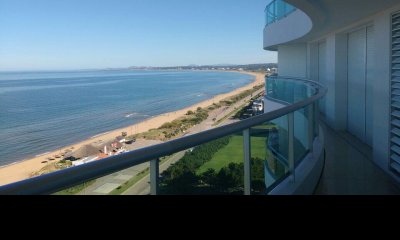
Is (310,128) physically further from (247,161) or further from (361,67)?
(361,67)

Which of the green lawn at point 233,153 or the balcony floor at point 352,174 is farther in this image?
the balcony floor at point 352,174

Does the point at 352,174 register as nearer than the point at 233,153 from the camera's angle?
No

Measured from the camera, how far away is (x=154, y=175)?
1.93 m

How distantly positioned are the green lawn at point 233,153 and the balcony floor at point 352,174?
197 cm

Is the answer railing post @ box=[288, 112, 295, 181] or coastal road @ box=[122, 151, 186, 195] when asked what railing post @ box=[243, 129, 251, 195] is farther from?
railing post @ box=[288, 112, 295, 181]

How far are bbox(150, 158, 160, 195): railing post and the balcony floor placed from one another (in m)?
3.38

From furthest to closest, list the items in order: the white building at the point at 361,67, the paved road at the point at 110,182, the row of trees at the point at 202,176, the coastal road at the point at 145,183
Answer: the white building at the point at 361,67
the row of trees at the point at 202,176
the coastal road at the point at 145,183
the paved road at the point at 110,182

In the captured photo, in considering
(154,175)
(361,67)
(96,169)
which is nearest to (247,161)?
(154,175)

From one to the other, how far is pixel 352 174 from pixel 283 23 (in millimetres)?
10790

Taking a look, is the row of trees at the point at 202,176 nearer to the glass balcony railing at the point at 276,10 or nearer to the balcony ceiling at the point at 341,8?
the balcony ceiling at the point at 341,8

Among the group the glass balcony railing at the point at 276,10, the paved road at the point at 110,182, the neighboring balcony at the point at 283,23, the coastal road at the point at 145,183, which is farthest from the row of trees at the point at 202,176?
the glass balcony railing at the point at 276,10

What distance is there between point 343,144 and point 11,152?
32366 millimetres

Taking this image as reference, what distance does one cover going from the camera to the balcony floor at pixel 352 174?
16.8ft
